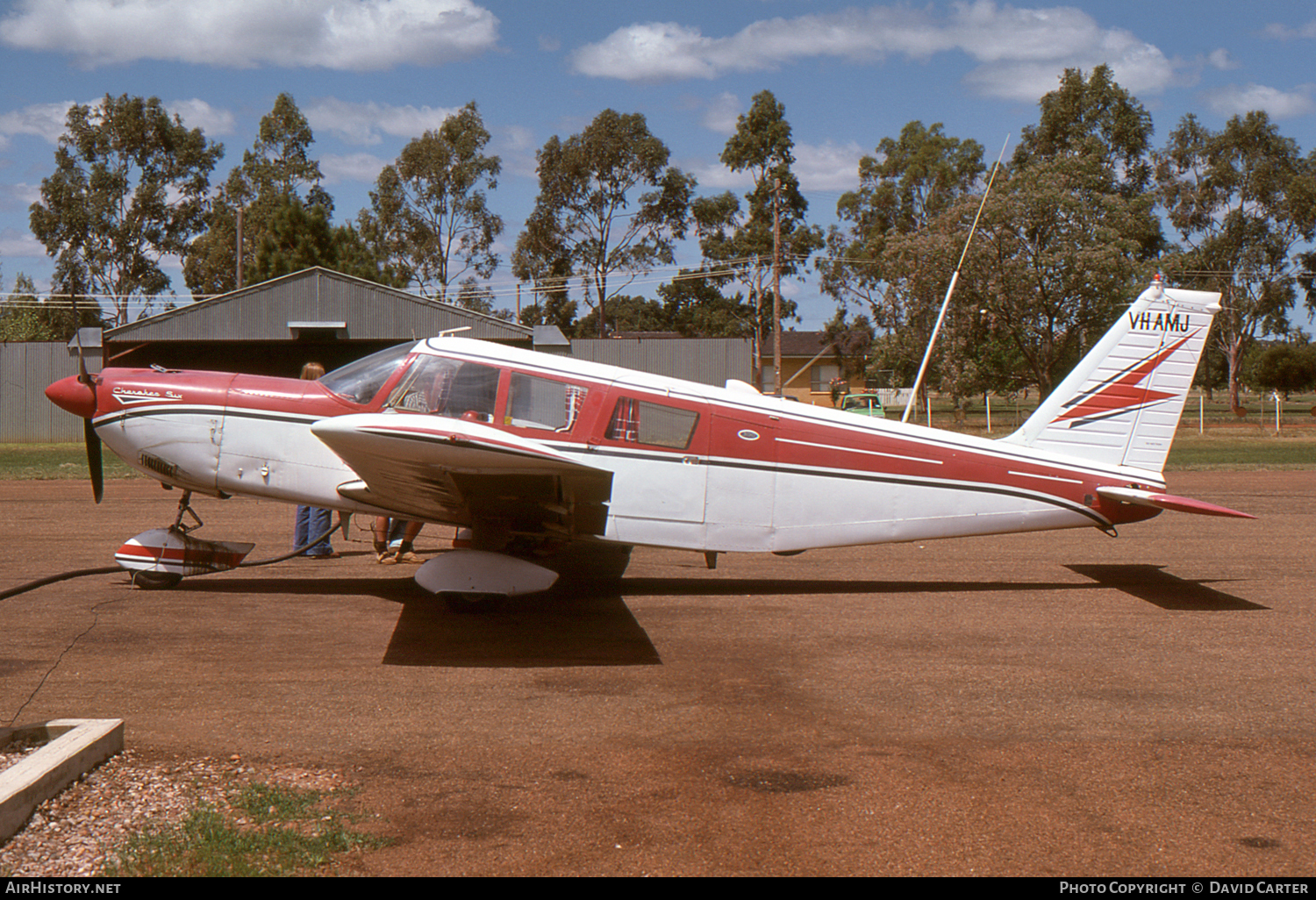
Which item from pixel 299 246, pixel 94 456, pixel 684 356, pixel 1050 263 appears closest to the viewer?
pixel 94 456

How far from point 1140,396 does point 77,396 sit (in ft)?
30.5

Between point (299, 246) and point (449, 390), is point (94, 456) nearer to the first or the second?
point (449, 390)

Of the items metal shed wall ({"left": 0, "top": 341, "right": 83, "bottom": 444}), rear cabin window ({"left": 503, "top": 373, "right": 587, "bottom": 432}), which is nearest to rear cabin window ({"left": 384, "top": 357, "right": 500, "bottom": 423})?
rear cabin window ({"left": 503, "top": 373, "right": 587, "bottom": 432})

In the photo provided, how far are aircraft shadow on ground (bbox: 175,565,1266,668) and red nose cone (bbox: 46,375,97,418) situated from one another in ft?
5.85

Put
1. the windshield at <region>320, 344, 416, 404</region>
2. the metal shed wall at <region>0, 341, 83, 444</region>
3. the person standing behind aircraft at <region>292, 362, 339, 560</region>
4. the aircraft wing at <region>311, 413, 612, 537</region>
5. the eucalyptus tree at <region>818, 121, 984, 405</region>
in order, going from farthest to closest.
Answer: the eucalyptus tree at <region>818, 121, 984, 405</region>, the metal shed wall at <region>0, 341, 83, 444</region>, the person standing behind aircraft at <region>292, 362, 339, 560</region>, the windshield at <region>320, 344, 416, 404</region>, the aircraft wing at <region>311, 413, 612, 537</region>

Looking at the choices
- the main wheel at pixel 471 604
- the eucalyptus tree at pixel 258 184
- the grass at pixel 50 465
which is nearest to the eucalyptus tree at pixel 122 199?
the eucalyptus tree at pixel 258 184

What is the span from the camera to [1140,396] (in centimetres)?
892

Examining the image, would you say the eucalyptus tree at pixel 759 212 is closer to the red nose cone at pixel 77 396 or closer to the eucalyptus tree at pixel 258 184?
the eucalyptus tree at pixel 258 184

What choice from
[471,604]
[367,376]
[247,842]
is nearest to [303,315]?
[367,376]

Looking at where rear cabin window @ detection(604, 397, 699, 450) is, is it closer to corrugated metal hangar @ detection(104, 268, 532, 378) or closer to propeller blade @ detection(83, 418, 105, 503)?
propeller blade @ detection(83, 418, 105, 503)

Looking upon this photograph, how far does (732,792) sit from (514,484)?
3.55 metres

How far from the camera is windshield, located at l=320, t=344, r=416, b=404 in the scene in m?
7.93

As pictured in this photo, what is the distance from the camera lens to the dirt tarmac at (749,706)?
13.1 feet

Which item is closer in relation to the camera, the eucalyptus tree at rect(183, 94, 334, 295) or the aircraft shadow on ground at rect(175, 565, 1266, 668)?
the aircraft shadow on ground at rect(175, 565, 1266, 668)
